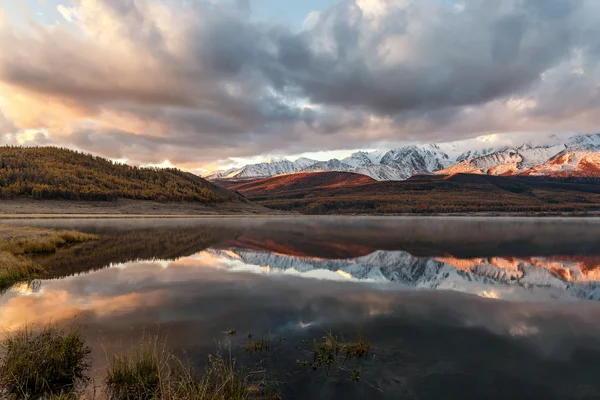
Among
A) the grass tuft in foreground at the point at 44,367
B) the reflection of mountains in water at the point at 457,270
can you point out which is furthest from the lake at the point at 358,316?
the grass tuft in foreground at the point at 44,367

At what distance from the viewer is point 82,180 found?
143375 mm

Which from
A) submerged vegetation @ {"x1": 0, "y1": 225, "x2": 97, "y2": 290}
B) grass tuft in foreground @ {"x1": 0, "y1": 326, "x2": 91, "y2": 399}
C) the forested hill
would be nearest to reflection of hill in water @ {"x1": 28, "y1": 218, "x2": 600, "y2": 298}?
submerged vegetation @ {"x1": 0, "y1": 225, "x2": 97, "y2": 290}

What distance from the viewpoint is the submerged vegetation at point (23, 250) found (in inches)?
874

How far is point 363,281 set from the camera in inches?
989

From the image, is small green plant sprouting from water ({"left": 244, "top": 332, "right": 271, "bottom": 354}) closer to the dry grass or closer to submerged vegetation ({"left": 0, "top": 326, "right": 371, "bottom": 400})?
submerged vegetation ({"left": 0, "top": 326, "right": 371, "bottom": 400})

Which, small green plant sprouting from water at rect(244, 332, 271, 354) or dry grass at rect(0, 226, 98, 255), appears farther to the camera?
dry grass at rect(0, 226, 98, 255)

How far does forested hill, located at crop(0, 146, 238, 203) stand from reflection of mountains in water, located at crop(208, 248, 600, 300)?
115428 millimetres

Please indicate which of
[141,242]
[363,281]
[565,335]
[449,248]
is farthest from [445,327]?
[141,242]

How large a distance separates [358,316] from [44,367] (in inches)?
469

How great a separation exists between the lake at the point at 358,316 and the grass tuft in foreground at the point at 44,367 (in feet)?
2.50

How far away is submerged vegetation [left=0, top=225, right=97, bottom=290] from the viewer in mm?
22188

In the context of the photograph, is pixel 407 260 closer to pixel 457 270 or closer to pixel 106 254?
pixel 457 270

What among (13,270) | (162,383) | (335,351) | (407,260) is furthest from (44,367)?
(407,260)

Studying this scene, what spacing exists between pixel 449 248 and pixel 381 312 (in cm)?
3085
